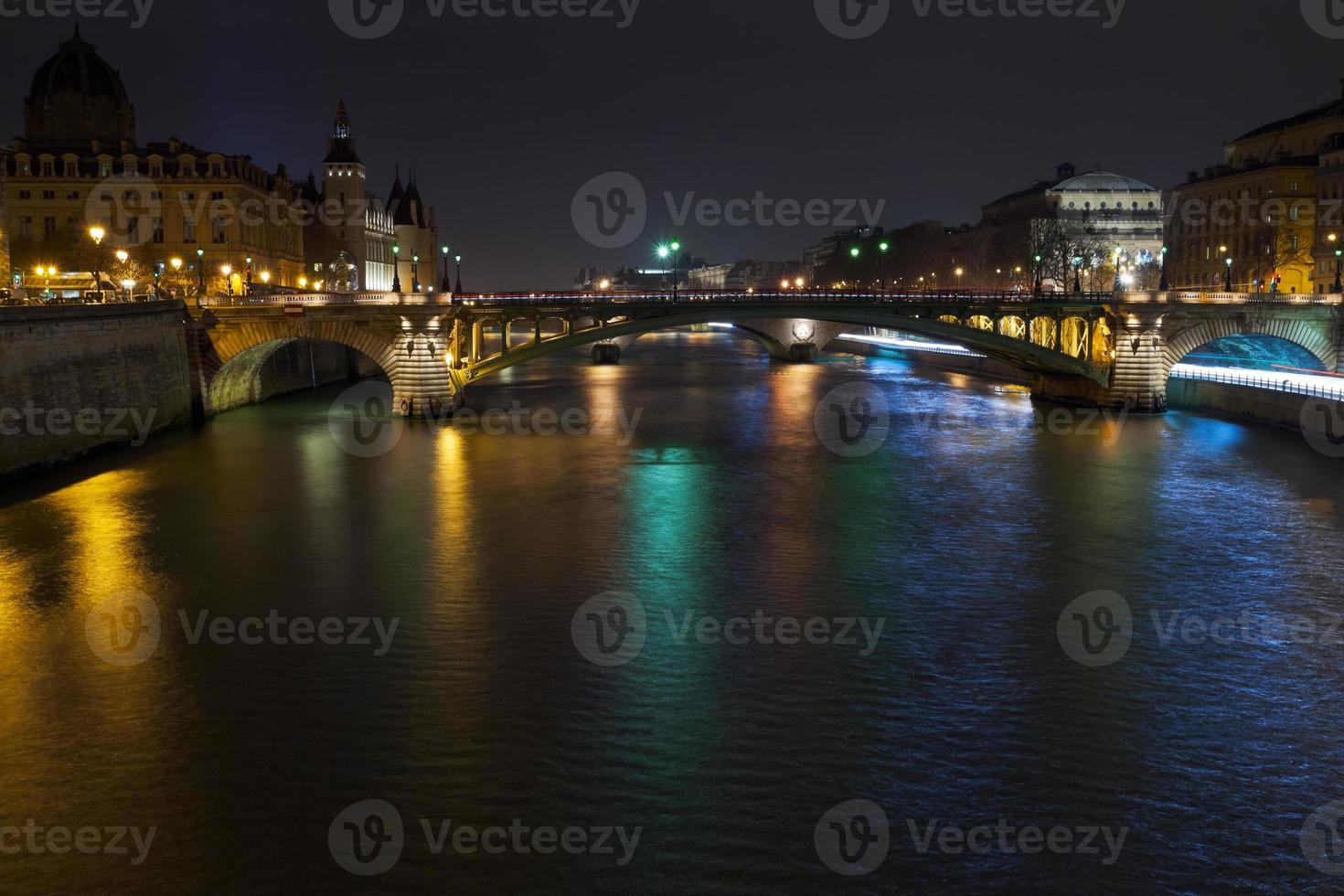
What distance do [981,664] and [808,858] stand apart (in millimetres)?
5989

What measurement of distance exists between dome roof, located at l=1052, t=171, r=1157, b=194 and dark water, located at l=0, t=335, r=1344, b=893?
84.4 meters

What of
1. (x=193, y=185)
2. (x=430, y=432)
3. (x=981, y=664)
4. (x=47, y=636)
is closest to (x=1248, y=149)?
(x=430, y=432)

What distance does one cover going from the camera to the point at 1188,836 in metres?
12.0

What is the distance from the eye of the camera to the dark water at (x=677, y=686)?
11.7 metres

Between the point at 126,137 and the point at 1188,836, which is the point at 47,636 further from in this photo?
the point at 126,137

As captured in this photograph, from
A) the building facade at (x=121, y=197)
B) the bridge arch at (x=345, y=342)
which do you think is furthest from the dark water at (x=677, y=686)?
the building facade at (x=121, y=197)

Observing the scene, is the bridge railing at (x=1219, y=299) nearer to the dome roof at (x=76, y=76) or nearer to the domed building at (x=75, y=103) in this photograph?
the domed building at (x=75, y=103)

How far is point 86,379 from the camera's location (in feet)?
113

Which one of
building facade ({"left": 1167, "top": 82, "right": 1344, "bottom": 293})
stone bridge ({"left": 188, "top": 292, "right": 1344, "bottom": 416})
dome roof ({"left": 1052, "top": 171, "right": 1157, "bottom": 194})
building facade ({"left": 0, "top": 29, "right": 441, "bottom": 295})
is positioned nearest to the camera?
stone bridge ({"left": 188, "top": 292, "right": 1344, "bottom": 416})

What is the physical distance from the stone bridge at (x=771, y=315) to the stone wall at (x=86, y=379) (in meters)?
3.30

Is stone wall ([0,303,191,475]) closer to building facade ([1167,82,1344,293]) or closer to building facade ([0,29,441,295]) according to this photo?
building facade ([0,29,441,295])

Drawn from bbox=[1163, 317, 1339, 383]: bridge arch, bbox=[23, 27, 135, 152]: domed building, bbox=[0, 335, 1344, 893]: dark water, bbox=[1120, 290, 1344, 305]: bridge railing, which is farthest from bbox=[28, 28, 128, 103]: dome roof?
bbox=[1163, 317, 1339, 383]: bridge arch

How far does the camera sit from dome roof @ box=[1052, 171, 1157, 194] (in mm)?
110125

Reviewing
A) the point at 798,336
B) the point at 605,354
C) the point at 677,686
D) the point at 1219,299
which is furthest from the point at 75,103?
the point at 677,686
